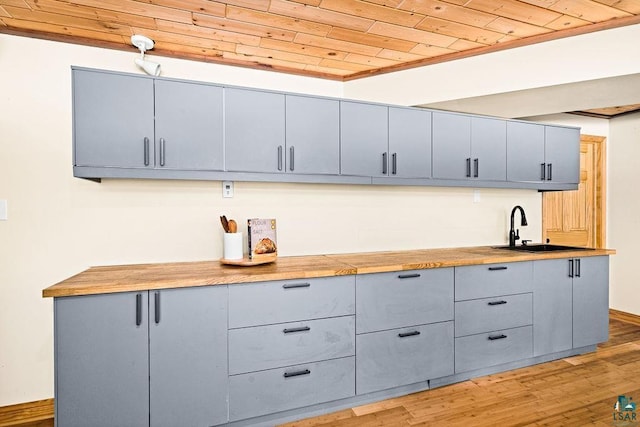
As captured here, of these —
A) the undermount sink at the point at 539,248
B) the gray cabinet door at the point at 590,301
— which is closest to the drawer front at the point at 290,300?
the undermount sink at the point at 539,248

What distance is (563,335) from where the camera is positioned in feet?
9.52

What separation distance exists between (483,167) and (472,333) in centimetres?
138

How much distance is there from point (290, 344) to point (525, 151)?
2.67 metres

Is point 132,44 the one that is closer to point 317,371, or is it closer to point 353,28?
point 353,28

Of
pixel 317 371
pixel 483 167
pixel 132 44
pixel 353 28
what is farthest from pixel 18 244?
pixel 483 167

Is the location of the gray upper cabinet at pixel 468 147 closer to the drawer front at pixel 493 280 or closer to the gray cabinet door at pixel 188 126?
the drawer front at pixel 493 280

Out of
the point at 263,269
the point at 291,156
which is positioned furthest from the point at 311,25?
the point at 263,269

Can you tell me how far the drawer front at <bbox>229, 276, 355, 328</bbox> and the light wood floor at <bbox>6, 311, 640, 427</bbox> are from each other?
661 millimetres

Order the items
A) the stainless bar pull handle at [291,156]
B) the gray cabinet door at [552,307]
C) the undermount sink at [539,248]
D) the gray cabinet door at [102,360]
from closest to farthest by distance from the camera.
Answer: the gray cabinet door at [102,360], the stainless bar pull handle at [291,156], the gray cabinet door at [552,307], the undermount sink at [539,248]

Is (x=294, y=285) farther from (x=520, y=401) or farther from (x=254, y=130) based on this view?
(x=520, y=401)

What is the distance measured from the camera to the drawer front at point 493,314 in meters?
2.53

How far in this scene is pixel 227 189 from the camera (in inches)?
102

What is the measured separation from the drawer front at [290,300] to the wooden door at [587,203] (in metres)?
3.13

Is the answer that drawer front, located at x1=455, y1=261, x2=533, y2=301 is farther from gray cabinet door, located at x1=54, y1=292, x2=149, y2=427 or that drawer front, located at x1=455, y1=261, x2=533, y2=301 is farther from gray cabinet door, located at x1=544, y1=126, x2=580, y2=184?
gray cabinet door, located at x1=54, y1=292, x2=149, y2=427
